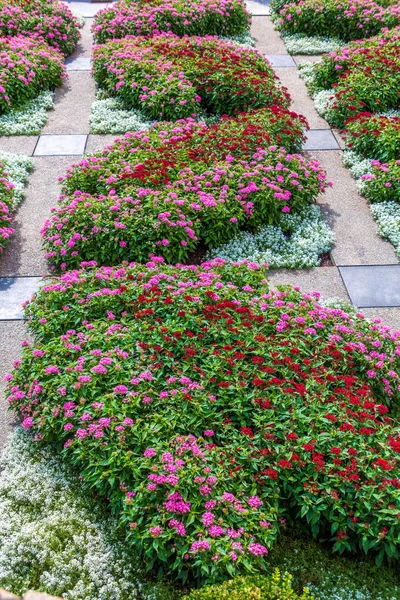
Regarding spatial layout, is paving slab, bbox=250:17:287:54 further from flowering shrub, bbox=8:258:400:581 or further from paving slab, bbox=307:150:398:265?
flowering shrub, bbox=8:258:400:581

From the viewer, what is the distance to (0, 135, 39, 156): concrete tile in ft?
28.5

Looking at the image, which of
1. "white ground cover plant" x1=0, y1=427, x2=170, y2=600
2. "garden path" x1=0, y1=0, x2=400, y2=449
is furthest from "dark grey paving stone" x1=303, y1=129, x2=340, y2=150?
"white ground cover plant" x1=0, y1=427, x2=170, y2=600

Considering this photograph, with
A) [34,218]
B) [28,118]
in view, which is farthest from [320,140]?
[28,118]

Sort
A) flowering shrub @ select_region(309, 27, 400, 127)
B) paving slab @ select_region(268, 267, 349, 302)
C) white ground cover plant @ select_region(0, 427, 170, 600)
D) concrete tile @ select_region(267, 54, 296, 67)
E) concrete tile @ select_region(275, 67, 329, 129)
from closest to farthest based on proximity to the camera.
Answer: white ground cover plant @ select_region(0, 427, 170, 600) < paving slab @ select_region(268, 267, 349, 302) < flowering shrub @ select_region(309, 27, 400, 127) < concrete tile @ select_region(275, 67, 329, 129) < concrete tile @ select_region(267, 54, 296, 67)

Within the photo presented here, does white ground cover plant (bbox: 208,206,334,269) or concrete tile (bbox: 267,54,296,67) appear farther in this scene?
concrete tile (bbox: 267,54,296,67)

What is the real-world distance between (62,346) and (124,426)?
3.60 ft

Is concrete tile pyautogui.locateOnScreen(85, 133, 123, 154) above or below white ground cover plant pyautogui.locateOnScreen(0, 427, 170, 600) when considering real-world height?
above

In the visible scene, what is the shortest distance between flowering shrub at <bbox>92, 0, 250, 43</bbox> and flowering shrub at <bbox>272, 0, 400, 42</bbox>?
49.1 inches

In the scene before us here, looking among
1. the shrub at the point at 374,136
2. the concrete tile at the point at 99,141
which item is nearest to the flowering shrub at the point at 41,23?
the concrete tile at the point at 99,141

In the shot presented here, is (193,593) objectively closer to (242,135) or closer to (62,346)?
(62,346)

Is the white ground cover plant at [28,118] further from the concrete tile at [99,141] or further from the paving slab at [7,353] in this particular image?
the paving slab at [7,353]

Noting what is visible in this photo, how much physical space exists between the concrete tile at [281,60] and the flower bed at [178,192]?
373 cm

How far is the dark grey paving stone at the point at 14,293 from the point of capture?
233 inches

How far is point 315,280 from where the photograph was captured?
6.43 m
